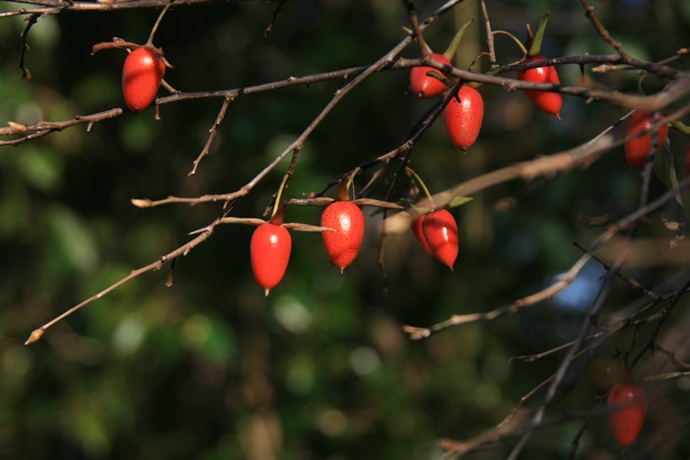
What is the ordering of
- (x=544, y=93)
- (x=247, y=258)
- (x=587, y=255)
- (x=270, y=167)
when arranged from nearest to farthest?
(x=587, y=255), (x=270, y=167), (x=544, y=93), (x=247, y=258)

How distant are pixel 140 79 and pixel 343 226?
22 cm

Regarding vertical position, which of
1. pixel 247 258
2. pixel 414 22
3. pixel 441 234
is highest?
pixel 414 22

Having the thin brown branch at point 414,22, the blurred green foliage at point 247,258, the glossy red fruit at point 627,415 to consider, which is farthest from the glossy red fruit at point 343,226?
the blurred green foliage at point 247,258

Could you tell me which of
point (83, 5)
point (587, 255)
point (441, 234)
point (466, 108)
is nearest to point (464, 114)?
point (466, 108)

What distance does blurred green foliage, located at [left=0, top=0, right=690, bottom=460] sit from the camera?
175 cm

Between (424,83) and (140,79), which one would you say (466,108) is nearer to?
(424,83)

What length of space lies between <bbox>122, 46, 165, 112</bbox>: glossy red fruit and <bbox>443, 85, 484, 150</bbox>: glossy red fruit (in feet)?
0.85

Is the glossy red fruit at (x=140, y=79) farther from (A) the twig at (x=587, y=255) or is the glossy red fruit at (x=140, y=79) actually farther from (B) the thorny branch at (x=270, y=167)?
(A) the twig at (x=587, y=255)

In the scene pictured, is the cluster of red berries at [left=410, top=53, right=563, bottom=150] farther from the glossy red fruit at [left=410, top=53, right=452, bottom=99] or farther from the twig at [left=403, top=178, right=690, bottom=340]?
the twig at [left=403, top=178, right=690, bottom=340]

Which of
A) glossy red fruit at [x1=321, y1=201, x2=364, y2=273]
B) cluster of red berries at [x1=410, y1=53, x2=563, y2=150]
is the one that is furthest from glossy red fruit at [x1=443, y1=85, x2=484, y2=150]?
glossy red fruit at [x1=321, y1=201, x2=364, y2=273]

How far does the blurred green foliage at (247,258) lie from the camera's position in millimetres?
1748

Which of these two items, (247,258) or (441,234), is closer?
(441,234)

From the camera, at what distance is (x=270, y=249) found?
2.39ft

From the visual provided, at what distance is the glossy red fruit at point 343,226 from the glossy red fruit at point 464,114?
0.37 feet
